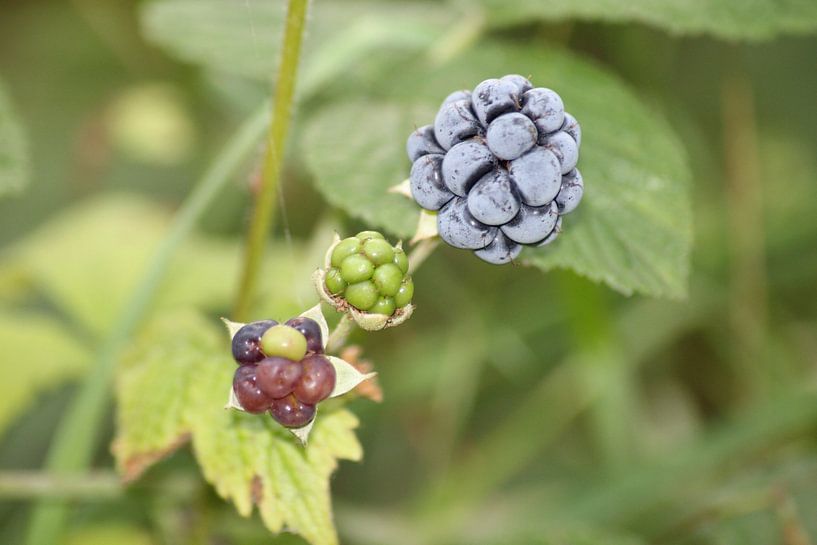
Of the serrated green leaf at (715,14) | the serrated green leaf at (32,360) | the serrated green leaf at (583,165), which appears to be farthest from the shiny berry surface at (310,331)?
the serrated green leaf at (32,360)

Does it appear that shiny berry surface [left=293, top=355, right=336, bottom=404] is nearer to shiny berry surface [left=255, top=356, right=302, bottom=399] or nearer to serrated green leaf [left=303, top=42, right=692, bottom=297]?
shiny berry surface [left=255, top=356, right=302, bottom=399]

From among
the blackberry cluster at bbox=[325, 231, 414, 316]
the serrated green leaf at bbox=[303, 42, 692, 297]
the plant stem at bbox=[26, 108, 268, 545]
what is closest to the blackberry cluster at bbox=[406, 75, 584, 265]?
the blackberry cluster at bbox=[325, 231, 414, 316]

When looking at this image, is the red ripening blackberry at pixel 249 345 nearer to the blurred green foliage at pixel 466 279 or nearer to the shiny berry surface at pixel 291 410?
the shiny berry surface at pixel 291 410

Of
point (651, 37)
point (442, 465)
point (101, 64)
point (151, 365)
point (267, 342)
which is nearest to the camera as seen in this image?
point (267, 342)

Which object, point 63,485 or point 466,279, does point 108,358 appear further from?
point 466,279

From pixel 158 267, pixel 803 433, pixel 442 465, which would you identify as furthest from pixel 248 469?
pixel 803 433

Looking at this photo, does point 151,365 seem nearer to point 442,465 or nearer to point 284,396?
point 284,396

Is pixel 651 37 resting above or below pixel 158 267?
above
